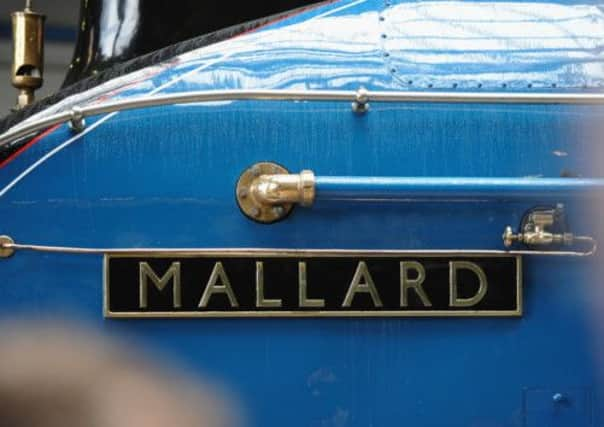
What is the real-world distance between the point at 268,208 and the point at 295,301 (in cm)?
18

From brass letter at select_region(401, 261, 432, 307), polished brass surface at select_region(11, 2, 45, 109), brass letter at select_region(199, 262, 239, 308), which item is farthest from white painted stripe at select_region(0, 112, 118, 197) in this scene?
polished brass surface at select_region(11, 2, 45, 109)

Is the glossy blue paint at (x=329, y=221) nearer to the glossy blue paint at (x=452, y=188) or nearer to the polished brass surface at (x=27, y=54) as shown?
the glossy blue paint at (x=452, y=188)

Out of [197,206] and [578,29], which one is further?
[578,29]

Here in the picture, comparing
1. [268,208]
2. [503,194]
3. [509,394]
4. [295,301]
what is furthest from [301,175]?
[509,394]

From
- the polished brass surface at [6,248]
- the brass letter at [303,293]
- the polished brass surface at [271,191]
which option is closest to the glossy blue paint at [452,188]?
the polished brass surface at [271,191]

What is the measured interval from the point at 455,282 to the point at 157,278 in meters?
0.54

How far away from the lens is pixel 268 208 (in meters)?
2.00

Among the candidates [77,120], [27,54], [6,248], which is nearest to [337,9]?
[77,120]

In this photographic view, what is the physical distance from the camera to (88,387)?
1.99 metres

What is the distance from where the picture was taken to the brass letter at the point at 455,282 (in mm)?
2026

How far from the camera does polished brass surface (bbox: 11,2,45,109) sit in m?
2.72

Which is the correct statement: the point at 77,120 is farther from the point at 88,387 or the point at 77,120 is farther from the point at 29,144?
the point at 88,387

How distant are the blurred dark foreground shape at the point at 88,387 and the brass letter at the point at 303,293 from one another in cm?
23

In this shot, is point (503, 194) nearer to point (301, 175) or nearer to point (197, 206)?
point (301, 175)
